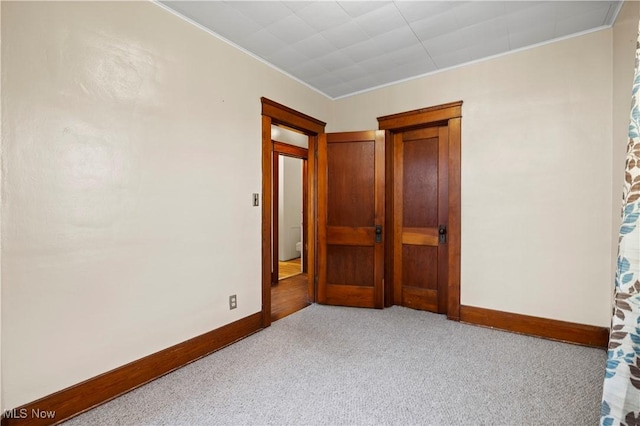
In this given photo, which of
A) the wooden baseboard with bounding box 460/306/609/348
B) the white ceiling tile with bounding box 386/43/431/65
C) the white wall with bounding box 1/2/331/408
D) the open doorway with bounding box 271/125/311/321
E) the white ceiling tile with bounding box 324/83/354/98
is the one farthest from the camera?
the open doorway with bounding box 271/125/311/321

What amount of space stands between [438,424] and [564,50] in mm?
3203

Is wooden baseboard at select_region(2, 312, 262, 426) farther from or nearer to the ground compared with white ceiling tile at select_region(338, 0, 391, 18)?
nearer to the ground

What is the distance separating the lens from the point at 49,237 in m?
1.66

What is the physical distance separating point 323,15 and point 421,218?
2.33 m

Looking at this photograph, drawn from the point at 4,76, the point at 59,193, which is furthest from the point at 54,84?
the point at 59,193

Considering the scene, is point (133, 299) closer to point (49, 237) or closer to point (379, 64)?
point (49, 237)

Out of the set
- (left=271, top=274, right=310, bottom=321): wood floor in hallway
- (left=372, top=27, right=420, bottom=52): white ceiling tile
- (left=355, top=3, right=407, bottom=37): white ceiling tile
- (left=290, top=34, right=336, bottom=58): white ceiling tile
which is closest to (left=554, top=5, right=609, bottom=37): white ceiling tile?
(left=372, top=27, right=420, bottom=52): white ceiling tile

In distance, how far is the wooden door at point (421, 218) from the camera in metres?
3.33

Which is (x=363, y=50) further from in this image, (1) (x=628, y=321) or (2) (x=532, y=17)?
(1) (x=628, y=321)

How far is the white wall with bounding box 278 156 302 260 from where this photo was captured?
648 centimetres

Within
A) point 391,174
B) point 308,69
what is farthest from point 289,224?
point 308,69

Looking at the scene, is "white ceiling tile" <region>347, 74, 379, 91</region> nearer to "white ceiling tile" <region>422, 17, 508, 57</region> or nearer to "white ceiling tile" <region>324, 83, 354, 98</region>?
"white ceiling tile" <region>324, 83, 354, 98</region>

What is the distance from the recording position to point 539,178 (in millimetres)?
2746

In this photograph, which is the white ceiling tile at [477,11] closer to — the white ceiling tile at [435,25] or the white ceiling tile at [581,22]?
the white ceiling tile at [435,25]
